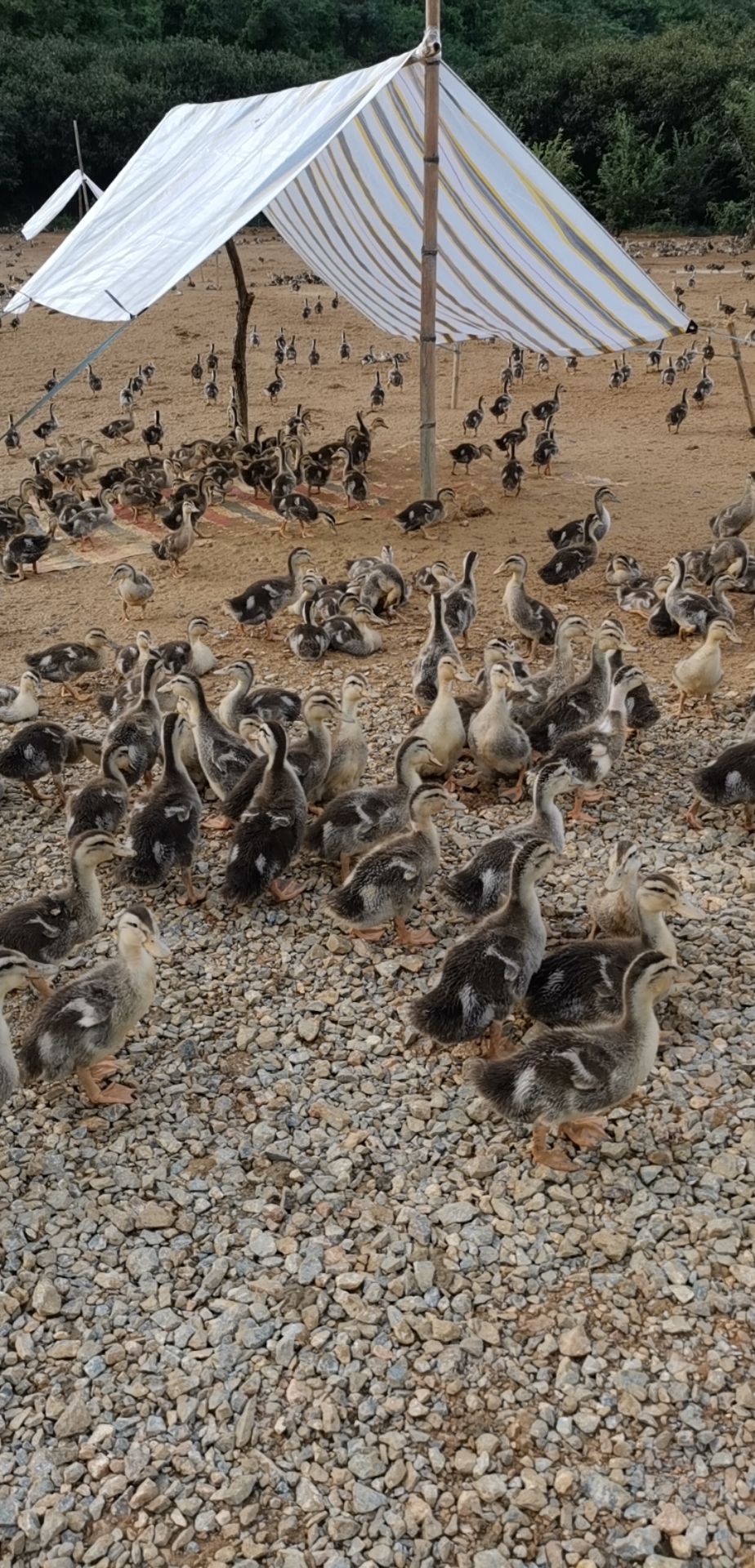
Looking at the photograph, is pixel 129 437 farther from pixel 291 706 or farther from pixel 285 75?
pixel 285 75

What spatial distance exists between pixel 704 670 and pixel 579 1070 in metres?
4.32

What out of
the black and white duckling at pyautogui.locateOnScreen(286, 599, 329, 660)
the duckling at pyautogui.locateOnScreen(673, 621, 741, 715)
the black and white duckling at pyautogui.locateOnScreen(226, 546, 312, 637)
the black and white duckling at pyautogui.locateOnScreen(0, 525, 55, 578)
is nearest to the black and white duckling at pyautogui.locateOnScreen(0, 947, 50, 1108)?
the black and white duckling at pyautogui.locateOnScreen(286, 599, 329, 660)

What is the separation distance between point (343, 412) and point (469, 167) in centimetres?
791

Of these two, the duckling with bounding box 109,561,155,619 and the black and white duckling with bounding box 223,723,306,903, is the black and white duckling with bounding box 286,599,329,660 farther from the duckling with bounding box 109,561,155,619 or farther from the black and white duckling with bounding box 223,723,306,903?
the black and white duckling with bounding box 223,723,306,903

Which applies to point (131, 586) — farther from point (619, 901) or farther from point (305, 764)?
point (619, 901)

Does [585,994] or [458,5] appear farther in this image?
[458,5]

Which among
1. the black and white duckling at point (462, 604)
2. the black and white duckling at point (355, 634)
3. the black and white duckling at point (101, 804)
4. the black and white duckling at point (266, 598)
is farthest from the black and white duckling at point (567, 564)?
the black and white duckling at point (101, 804)

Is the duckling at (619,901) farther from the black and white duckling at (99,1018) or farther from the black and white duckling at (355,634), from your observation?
the black and white duckling at (355,634)

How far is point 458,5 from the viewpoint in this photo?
46875 millimetres

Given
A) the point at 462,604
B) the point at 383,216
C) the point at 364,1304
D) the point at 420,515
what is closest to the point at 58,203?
the point at 383,216

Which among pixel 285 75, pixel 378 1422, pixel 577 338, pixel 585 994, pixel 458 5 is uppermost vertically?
pixel 458 5

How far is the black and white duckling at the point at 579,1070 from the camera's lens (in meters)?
4.39

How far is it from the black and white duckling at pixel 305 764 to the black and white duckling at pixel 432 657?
113cm

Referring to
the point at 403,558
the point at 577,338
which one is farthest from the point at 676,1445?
the point at 577,338
